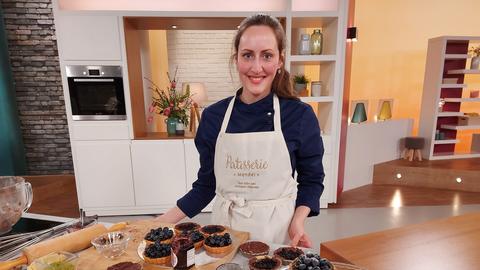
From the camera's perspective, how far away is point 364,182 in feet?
13.6

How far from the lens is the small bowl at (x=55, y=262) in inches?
31.9

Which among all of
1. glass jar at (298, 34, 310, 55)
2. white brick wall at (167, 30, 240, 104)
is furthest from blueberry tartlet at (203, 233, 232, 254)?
white brick wall at (167, 30, 240, 104)

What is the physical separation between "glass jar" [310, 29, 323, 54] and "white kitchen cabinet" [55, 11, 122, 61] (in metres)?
1.93

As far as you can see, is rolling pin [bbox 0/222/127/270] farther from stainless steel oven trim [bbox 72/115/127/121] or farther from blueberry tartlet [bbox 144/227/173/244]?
stainless steel oven trim [bbox 72/115/127/121]

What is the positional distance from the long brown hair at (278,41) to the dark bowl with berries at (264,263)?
2.20 feet

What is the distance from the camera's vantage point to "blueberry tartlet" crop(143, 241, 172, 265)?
883 mm

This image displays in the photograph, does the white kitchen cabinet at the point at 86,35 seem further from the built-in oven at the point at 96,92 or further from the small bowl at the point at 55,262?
the small bowl at the point at 55,262

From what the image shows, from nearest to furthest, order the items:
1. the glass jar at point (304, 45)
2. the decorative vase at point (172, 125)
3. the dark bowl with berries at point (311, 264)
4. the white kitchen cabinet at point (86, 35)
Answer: the dark bowl with berries at point (311, 264)
the white kitchen cabinet at point (86, 35)
the glass jar at point (304, 45)
the decorative vase at point (172, 125)

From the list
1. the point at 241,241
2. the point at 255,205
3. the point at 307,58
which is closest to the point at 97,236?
the point at 241,241

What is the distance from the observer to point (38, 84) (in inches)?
155

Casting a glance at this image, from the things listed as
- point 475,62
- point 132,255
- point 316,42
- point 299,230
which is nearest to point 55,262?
point 132,255

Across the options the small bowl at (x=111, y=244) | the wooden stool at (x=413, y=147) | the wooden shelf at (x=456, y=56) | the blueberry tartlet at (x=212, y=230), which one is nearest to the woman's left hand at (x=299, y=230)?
the blueberry tartlet at (x=212, y=230)

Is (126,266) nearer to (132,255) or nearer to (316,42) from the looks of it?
(132,255)

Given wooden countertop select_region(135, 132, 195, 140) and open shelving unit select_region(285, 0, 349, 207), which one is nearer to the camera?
open shelving unit select_region(285, 0, 349, 207)
